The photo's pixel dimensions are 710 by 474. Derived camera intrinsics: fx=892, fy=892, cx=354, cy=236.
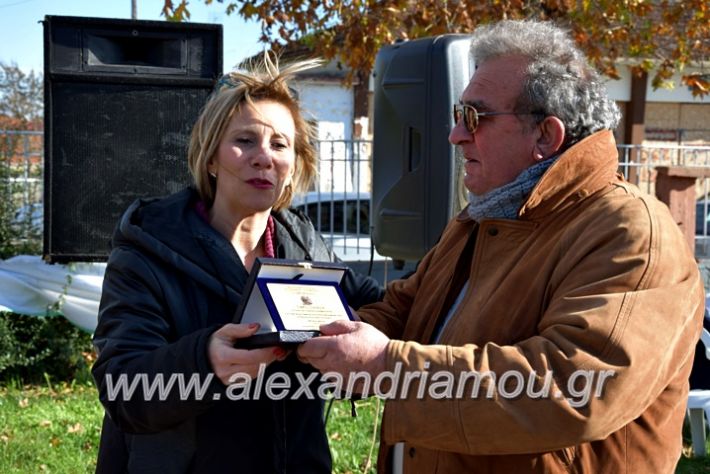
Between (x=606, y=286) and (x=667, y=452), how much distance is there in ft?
1.51

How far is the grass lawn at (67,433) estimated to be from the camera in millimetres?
4629

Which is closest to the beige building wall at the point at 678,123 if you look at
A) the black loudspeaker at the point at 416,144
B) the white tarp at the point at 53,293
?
the white tarp at the point at 53,293

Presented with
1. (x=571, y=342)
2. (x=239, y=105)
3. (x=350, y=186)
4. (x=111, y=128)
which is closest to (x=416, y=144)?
(x=111, y=128)

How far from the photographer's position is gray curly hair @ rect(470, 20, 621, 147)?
2012 millimetres

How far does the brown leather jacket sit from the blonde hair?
0.72 metres

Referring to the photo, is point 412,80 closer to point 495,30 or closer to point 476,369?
point 495,30

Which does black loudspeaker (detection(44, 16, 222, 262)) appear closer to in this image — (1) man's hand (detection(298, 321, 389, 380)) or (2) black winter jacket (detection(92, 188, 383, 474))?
(2) black winter jacket (detection(92, 188, 383, 474))

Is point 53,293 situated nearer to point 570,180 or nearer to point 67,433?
point 67,433

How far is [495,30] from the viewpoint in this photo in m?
2.16

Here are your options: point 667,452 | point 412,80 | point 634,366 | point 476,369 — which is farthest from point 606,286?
point 412,80

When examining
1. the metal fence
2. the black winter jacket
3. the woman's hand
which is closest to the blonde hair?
the black winter jacket

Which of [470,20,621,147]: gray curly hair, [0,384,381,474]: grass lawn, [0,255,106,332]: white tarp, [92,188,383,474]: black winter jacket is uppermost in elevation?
[470,20,621,147]: gray curly hair

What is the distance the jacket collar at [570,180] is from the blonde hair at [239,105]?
80cm

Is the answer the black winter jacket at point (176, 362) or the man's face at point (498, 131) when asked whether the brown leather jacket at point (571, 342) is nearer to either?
the man's face at point (498, 131)
